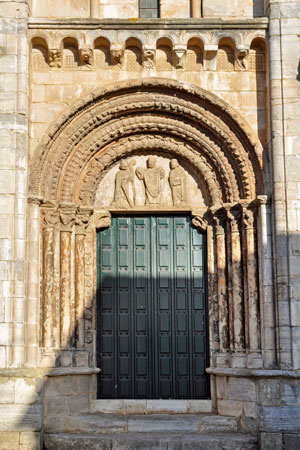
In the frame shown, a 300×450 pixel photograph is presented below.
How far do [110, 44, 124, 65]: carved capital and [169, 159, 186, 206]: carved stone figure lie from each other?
6.21 ft

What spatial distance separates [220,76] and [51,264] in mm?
4084

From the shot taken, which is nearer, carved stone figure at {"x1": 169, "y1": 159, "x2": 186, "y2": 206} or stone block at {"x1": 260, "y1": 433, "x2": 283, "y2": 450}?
stone block at {"x1": 260, "y1": 433, "x2": 283, "y2": 450}

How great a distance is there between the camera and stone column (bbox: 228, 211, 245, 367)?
37.5 feet

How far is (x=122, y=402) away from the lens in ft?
38.6

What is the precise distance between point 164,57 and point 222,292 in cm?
394

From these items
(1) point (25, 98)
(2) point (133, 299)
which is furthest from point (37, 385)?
(1) point (25, 98)

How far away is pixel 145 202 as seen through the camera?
1227 cm

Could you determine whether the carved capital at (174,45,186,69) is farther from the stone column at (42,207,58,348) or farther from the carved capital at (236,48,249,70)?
the stone column at (42,207,58,348)

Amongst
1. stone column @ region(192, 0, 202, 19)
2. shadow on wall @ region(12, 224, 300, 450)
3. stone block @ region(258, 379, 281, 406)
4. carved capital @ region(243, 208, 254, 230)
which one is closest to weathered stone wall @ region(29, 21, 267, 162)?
stone column @ region(192, 0, 202, 19)

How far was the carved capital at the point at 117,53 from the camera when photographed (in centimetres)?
1167

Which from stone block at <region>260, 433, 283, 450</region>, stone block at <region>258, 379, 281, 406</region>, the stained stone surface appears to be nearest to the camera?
stone block at <region>260, 433, 283, 450</region>

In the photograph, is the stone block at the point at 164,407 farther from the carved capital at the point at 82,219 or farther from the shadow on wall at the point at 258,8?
the shadow on wall at the point at 258,8

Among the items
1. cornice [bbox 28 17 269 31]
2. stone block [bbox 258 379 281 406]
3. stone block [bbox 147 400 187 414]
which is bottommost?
stone block [bbox 147 400 187 414]

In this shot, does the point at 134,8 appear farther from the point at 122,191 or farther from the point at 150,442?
the point at 150,442
